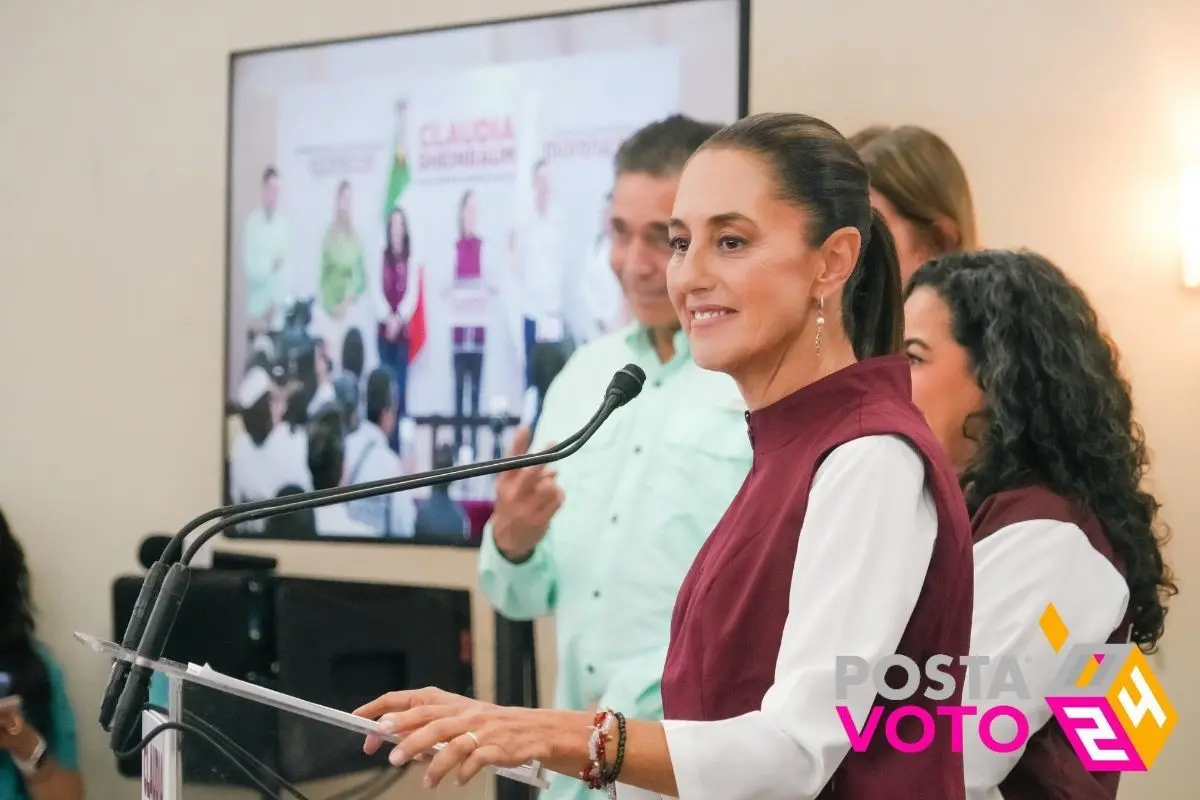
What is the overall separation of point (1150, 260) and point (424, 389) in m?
1.59

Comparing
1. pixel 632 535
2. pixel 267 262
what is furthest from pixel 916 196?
pixel 267 262

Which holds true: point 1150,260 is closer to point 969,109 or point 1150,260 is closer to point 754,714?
point 969,109

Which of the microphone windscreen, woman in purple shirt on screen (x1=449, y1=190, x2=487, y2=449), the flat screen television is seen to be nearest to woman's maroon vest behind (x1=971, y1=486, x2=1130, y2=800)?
the microphone windscreen

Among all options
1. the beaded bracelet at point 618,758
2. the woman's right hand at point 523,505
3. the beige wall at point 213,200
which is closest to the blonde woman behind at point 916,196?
the beige wall at point 213,200

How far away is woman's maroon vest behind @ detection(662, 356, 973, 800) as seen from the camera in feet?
3.46

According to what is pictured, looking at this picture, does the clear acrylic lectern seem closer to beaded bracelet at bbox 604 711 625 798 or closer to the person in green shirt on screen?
beaded bracelet at bbox 604 711 625 798

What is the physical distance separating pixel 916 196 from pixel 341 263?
4.92 ft

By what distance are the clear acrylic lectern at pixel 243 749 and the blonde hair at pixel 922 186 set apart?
1357mm

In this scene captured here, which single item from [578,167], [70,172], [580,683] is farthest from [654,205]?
[70,172]

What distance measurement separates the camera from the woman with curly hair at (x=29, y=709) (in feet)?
9.36

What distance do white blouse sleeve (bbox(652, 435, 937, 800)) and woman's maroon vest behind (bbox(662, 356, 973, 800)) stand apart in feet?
0.06

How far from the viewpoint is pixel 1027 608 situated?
4.94 feet

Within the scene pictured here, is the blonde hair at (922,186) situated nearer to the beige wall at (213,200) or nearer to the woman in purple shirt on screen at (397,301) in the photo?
the beige wall at (213,200)

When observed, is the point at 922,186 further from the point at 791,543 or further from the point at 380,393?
the point at 380,393
